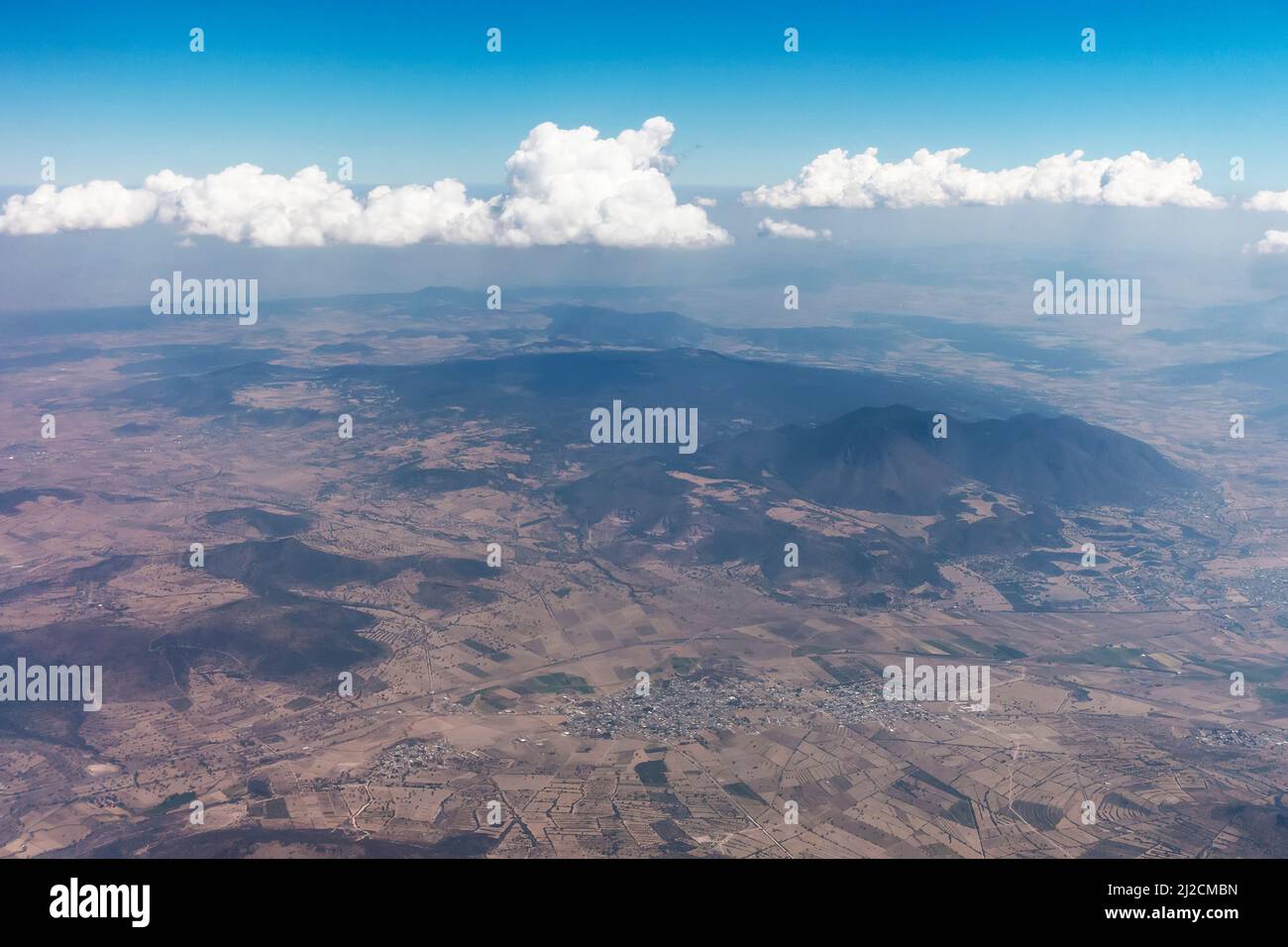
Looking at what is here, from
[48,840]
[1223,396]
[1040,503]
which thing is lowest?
[48,840]

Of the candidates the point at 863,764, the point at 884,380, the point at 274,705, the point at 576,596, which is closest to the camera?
the point at 863,764

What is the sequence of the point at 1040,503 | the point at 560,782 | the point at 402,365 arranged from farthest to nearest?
the point at 402,365
the point at 1040,503
the point at 560,782

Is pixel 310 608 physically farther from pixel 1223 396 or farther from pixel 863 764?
pixel 1223 396

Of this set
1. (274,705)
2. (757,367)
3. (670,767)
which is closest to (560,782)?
(670,767)

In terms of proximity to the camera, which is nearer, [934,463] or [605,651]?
[605,651]

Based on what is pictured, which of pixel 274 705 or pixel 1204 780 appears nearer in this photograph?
pixel 1204 780

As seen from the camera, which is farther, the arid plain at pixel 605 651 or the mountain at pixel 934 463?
the mountain at pixel 934 463

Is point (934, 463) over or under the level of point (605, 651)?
over

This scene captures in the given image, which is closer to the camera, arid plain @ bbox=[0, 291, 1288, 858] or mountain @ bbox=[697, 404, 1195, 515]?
arid plain @ bbox=[0, 291, 1288, 858]

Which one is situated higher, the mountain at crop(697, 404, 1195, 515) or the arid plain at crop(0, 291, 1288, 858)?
the mountain at crop(697, 404, 1195, 515)

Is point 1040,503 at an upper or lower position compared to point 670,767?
upper

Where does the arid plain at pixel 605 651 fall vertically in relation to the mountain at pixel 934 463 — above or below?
below
